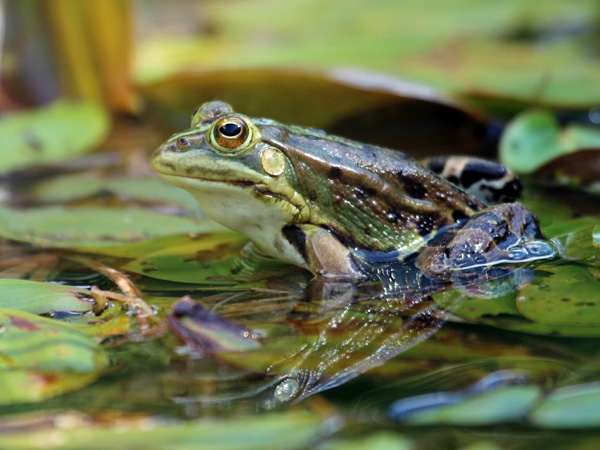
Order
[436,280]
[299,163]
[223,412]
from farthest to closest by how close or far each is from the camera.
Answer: [299,163] → [436,280] → [223,412]

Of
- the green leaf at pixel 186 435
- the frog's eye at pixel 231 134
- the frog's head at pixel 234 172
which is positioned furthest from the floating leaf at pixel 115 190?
the green leaf at pixel 186 435

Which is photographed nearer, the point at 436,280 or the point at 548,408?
the point at 548,408

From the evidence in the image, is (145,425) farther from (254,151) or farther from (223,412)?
(254,151)

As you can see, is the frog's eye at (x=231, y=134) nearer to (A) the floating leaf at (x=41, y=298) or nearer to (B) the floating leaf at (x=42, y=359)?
(A) the floating leaf at (x=41, y=298)

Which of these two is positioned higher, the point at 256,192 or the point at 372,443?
the point at 256,192

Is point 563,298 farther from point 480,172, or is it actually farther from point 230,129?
point 230,129

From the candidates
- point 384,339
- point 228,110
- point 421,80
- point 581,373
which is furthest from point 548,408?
point 421,80

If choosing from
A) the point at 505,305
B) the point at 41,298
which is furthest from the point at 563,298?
the point at 41,298

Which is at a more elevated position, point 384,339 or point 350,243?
point 350,243
